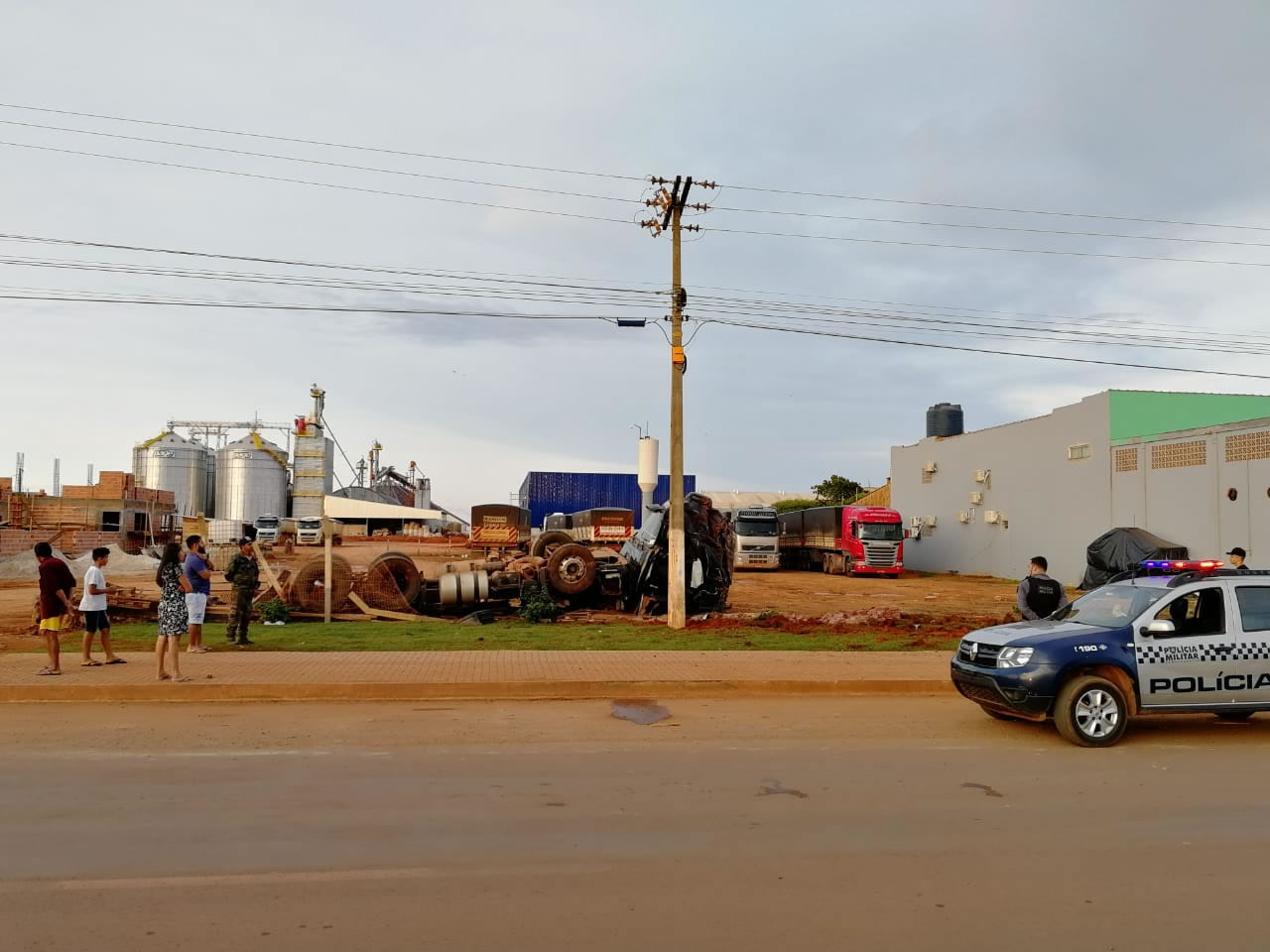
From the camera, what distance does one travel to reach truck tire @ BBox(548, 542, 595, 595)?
20.5m

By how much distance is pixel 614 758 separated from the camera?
8.34 meters

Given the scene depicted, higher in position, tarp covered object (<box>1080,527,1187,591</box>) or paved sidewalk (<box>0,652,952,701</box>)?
tarp covered object (<box>1080,527,1187,591</box>)

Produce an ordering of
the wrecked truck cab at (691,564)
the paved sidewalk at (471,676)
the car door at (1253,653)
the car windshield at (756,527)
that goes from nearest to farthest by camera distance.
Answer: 1. the car door at (1253,653)
2. the paved sidewalk at (471,676)
3. the wrecked truck cab at (691,564)
4. the car windshield at (756,527)

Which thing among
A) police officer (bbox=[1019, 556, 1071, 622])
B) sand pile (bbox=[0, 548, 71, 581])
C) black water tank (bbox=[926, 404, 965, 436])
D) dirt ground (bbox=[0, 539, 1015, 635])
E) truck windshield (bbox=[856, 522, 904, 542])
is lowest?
dirt ground (bbox=[0, 539, 1015, 635])

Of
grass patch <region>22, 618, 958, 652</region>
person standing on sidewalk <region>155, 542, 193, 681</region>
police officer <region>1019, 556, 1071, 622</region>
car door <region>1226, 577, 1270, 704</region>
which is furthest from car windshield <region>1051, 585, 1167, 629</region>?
person standing on sidewalk <region>155, 542, 193, 681</region>

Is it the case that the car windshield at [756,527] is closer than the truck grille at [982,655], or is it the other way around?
the truck grille at [982,655]

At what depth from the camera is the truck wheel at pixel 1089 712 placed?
29.3 feet

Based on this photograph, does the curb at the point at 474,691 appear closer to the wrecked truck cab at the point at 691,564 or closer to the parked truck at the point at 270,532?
the wrecked truck cab at the point at 691,564

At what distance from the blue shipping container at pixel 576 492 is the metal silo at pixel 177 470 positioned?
92.5ft

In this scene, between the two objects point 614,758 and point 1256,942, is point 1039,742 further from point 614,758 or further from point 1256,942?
point 1256,942

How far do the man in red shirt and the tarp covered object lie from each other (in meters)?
24.0

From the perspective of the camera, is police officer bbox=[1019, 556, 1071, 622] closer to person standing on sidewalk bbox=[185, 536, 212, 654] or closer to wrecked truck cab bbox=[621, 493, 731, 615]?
wrecked truck cab bbox=[621, 493, 731, 615]

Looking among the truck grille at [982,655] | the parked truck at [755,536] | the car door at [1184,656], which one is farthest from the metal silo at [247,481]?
the car door at [1184,656]

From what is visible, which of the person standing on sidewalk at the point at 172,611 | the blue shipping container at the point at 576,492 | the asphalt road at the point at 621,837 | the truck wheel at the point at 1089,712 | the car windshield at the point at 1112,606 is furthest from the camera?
the blue shipping container at the point at 576,492
